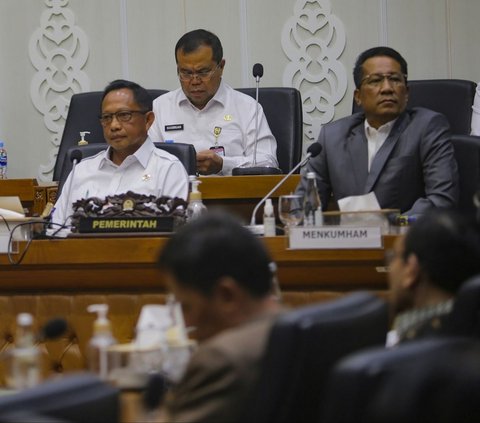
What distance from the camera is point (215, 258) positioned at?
1879 mm

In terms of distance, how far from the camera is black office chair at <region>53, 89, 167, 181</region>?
5953 mm

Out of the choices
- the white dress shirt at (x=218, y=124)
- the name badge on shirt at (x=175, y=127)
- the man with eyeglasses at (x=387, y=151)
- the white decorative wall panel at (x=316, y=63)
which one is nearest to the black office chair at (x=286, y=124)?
the white dress shirt at (x=218, y=124)

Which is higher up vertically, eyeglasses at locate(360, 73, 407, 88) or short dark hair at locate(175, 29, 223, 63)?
short dark hair at locate(175, 29, 223, 63)

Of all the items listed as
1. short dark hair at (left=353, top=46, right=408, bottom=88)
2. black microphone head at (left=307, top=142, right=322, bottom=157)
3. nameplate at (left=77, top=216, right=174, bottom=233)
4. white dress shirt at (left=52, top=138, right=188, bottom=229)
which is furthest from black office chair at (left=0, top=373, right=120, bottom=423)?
short dark hair at (left=353, top=46, right=408, bottom=88)

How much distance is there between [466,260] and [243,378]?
59 centimetres

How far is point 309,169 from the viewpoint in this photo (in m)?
4.73

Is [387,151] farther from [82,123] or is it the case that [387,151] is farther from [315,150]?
[82,123]

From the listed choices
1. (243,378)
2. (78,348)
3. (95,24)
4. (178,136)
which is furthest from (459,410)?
(95,24)

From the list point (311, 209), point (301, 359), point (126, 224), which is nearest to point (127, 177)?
point (126, 224)

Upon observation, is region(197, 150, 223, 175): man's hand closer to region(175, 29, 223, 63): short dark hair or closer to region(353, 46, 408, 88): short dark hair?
region(175, 29, 223, 63): short dark hair

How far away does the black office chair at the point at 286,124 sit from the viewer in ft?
19.0

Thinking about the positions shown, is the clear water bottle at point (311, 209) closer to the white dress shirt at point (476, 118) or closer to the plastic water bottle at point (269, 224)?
the plastic water bottle at point (269, 224)

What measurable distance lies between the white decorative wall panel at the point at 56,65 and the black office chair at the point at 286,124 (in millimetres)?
1599

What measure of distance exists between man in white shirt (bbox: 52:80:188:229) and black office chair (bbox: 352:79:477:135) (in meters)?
1.45
